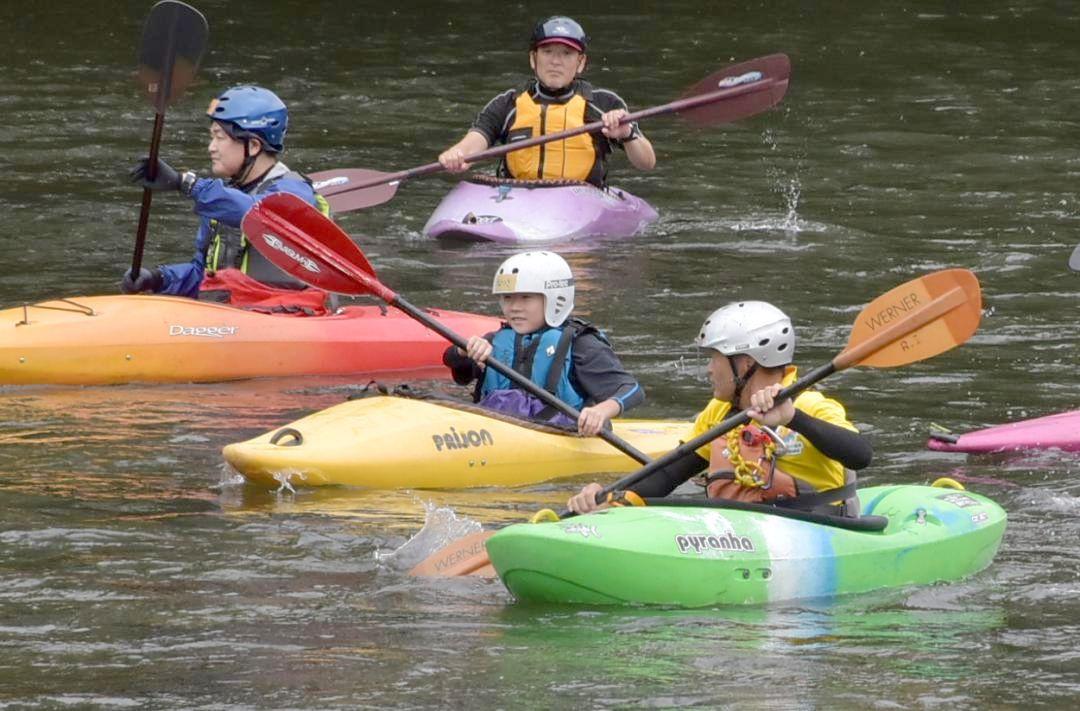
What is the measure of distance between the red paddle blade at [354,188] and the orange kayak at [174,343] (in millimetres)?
2240

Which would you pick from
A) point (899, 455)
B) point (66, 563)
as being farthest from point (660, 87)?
point (66, 563)

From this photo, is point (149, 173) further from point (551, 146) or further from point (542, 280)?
point (551, 146)

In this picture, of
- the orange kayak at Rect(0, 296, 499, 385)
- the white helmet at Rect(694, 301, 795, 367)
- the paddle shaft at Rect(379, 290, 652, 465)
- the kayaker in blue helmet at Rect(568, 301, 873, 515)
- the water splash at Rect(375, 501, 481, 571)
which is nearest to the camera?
the kayaker in blue helmet at Rect(568, 301, 873, 515)

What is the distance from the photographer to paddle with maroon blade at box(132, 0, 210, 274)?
10.2 meters

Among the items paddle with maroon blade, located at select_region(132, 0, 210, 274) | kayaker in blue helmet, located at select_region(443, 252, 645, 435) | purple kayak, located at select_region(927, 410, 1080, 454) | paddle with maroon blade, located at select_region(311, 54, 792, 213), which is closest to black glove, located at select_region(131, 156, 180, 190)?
paddle with maroon blade, located at select_region(132, 0, 210, 274)

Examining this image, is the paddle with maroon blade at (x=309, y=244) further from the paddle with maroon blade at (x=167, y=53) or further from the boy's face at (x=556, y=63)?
the boy's face at (x=556, y=63)

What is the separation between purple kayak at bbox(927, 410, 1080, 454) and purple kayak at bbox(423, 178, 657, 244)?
4.74 meters

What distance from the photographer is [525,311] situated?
8.48 m

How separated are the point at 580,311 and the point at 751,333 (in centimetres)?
488

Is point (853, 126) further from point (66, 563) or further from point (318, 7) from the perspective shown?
point (66, 563)

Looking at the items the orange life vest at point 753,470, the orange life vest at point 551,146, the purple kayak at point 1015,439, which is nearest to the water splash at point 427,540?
the orange life vest at point 753,470

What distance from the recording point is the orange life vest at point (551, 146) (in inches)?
514

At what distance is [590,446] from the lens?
862cm

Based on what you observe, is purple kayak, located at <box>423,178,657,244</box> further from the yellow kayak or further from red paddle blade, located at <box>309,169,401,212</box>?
the yellow kayak
